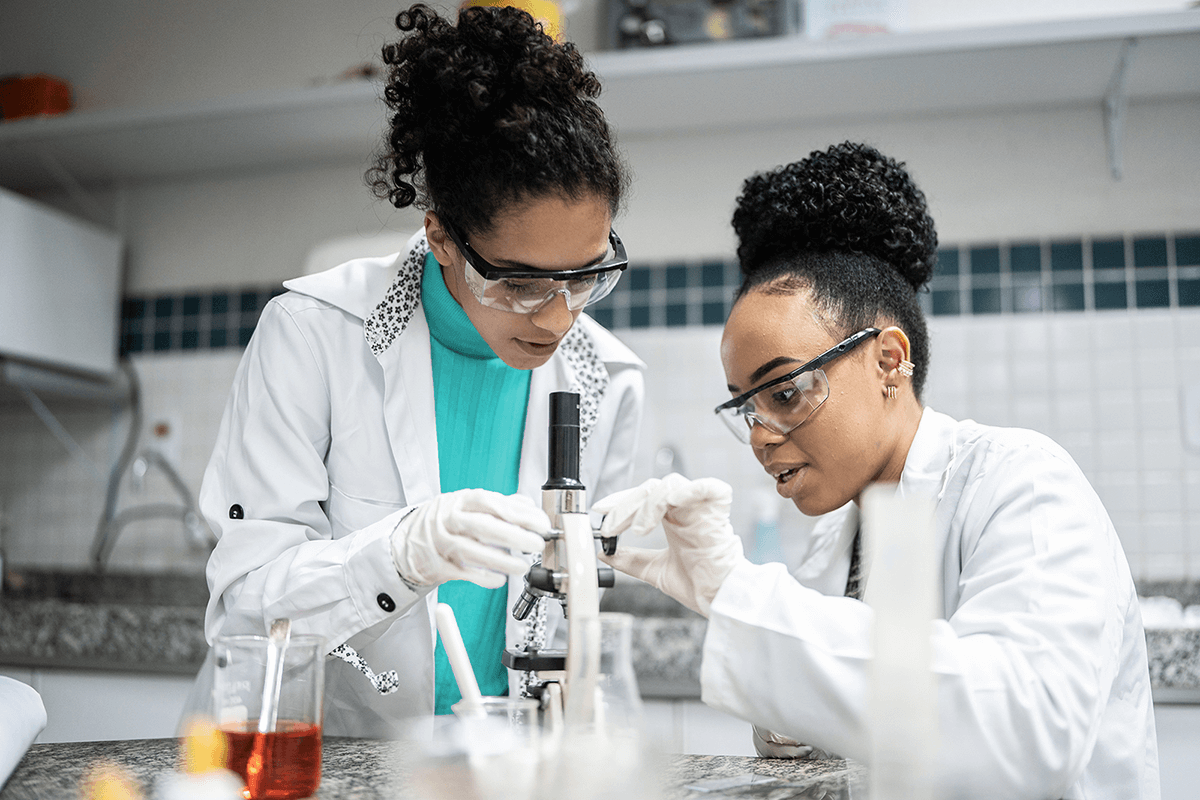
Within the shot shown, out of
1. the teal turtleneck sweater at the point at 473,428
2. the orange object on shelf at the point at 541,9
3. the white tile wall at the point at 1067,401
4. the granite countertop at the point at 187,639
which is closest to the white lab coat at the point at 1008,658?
the teal turtleneck sweater at the point at 473,428

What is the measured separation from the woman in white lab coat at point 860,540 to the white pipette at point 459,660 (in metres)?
0.22

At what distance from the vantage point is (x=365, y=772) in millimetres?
948

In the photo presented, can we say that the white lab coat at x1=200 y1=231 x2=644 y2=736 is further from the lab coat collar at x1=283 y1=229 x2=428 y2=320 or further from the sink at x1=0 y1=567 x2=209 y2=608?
the sink at x1=0 y1=567 x2=209 y2=608

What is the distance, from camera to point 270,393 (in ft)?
4.58

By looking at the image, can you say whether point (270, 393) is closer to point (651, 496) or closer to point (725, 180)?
point (651, 496)

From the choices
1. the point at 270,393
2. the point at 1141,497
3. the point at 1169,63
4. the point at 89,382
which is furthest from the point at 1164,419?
the point at 89,382

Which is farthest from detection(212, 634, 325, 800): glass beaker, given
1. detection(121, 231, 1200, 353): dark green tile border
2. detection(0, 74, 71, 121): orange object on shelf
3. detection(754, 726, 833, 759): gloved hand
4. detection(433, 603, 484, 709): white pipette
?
detection(0, 74, 71, 121): orange object on shelf

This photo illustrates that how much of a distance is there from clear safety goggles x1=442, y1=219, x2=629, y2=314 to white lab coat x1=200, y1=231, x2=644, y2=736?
27 cm

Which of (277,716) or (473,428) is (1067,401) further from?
(277,716)

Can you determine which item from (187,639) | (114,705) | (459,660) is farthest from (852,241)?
(114,705)

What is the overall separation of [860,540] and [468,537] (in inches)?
27.1

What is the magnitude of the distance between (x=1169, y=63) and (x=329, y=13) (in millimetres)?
2717

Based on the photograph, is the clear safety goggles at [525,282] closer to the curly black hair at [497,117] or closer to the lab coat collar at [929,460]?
the curly black hair at [497,117]

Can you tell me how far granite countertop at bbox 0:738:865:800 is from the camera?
861 millimetres
